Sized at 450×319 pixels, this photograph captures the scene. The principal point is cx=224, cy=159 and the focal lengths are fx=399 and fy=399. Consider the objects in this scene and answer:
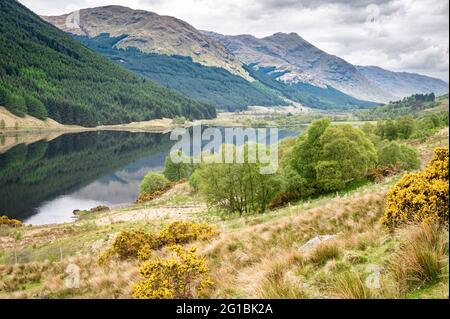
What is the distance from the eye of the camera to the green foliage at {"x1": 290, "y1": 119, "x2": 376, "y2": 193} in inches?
1615

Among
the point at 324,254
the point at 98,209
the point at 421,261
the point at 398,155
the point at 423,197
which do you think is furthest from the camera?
the point at 98,209

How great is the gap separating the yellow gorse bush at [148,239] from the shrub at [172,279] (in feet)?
26.5

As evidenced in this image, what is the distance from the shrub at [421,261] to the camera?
7.13 m

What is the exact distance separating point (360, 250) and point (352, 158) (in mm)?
34282

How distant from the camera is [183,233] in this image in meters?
20.8

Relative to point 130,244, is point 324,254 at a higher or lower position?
higher

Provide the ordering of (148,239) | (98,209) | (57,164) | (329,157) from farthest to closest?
(57,164), (98,209), (329,157), (148,239)

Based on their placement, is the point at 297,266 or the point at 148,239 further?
the point at 148,239

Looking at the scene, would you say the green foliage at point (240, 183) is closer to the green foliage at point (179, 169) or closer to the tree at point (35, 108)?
the green foliage at point (179, 169)

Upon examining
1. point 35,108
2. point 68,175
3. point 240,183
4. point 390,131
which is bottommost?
point 68,175

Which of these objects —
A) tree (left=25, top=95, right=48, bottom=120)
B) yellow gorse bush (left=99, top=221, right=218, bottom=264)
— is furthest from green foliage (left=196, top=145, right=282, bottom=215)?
tree (left=25, top=95, right=48, bottom=120)

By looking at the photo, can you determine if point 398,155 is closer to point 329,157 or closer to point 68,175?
point 329,157

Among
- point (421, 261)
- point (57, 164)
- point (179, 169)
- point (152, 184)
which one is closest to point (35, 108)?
point (57, 164)

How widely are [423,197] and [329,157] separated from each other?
111 ft
